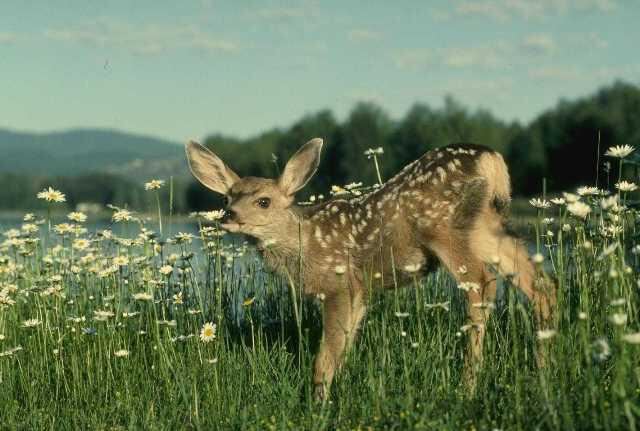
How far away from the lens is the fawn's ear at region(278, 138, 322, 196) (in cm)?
614

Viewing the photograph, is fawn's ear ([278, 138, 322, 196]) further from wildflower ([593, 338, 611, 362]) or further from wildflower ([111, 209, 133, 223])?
wildflower ([593, 338, 611, 362])

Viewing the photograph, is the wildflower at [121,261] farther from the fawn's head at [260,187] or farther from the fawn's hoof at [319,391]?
the fawn's hoof at [319,391]

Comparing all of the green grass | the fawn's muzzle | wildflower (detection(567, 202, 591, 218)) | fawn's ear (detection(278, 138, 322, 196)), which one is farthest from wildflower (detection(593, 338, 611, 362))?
fawn's ear (detection(278, 138, 322, 196))

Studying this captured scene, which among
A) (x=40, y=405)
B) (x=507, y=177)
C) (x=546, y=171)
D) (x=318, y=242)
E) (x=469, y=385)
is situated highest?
(x=507, y=177)

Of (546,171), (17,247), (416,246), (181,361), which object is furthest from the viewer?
(546,171)

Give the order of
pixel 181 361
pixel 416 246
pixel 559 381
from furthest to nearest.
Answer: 1. pixel 416 246
2. pixel 181 361
3. pixel 559 381

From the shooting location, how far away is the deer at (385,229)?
5.71 metres

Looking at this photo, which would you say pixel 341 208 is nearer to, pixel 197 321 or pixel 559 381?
pixel 197 321

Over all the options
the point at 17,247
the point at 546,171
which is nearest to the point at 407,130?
the point at 546,171

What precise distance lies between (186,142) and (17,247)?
1.83 metres

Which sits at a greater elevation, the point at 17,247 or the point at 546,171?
the point at 17,247

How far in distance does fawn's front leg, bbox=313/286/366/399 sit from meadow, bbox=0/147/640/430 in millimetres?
94

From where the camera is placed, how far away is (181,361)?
539 centimetres

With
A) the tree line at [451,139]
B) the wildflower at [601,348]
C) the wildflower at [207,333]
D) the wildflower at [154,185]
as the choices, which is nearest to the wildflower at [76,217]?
the wildflower at [154,185]
